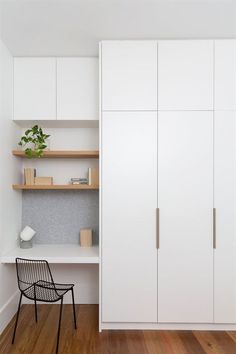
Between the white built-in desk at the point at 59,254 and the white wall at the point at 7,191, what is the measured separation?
12cm

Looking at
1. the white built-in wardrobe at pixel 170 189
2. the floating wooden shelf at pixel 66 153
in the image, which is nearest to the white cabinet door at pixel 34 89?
the floating wooden shelf at pixel 66 153

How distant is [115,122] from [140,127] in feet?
0.77

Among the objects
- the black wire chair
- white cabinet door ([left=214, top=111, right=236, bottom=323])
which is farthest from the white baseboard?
white cabinet door ([left=214, top=111, right=236, bottom=323])

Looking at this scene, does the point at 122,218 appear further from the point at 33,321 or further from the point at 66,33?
the point at 66,33

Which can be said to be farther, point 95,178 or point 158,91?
point 95,178

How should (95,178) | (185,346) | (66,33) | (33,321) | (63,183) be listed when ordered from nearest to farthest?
(185,346) < (66,33) < (33,321) < (95,178) < (63,183)

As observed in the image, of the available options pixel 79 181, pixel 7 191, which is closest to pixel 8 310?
pixel 7 191

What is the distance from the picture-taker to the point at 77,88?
298 centimetres

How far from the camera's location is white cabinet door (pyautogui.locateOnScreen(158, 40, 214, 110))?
2.60m

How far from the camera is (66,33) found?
8.35ft

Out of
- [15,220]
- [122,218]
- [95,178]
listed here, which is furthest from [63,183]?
[122,218]

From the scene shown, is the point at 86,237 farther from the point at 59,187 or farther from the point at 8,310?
the point at 8,310

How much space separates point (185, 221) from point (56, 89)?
1.86 meters

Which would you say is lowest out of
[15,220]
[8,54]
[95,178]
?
[15,220]
